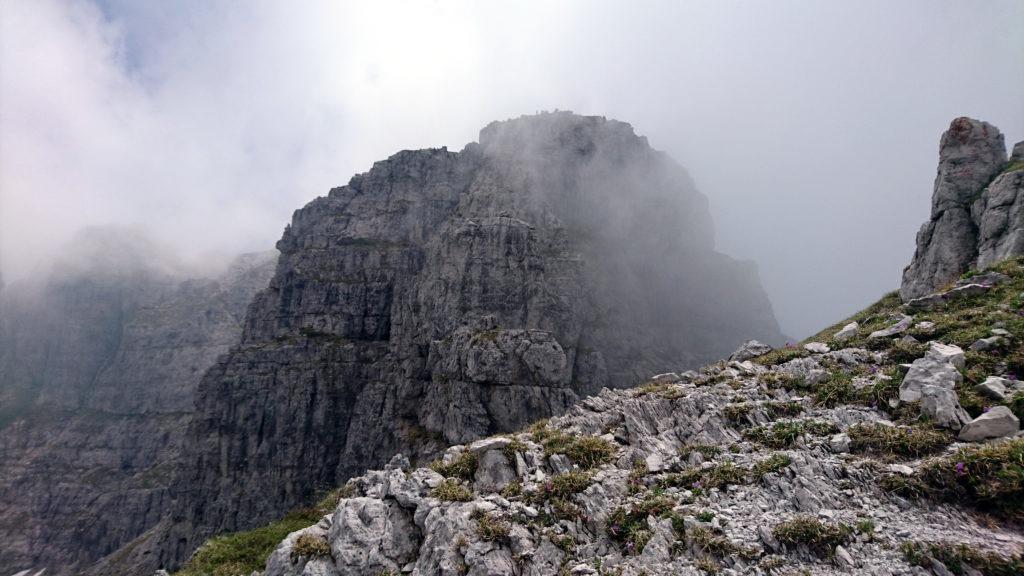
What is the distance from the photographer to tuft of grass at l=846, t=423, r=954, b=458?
36.3 ft

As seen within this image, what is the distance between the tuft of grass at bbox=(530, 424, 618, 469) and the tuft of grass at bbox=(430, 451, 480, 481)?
2537 millimetres

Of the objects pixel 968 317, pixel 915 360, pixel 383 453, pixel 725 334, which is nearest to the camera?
pixel 915 360

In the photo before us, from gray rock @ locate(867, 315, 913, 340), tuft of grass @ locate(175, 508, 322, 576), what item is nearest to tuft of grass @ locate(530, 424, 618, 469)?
gray rock @ locate(867, 315, 913, 340)

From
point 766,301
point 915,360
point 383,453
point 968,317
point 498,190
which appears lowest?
point 383,453

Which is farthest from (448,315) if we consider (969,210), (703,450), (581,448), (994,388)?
(994,388)

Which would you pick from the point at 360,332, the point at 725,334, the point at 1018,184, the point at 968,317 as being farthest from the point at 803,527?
the point at 725,334

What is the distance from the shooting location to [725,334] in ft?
529

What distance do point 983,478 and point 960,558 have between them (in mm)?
2071

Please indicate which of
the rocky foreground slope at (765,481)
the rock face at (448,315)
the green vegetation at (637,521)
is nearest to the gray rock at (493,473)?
the rocky foreground slope at (765,481)

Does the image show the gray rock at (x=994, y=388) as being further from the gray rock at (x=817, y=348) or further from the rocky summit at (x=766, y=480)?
the gray rock at (x=817, y=348)

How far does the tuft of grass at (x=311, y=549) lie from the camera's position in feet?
44.9

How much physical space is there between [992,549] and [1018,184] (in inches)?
1090

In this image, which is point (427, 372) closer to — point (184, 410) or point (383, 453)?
point (383, 453)

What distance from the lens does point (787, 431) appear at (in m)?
13.6
